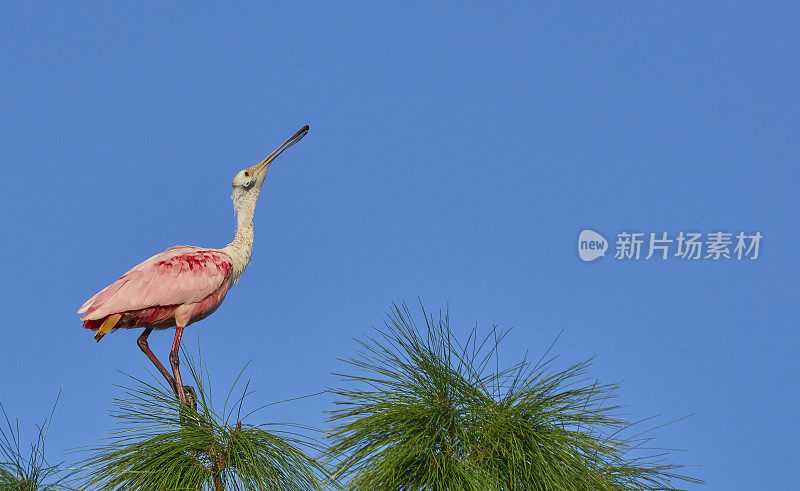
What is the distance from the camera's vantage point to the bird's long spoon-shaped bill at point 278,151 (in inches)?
285

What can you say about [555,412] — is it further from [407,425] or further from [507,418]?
[407,425]

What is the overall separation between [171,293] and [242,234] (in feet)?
2.77

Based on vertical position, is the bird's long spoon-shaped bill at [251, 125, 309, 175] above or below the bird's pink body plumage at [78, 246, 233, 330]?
above

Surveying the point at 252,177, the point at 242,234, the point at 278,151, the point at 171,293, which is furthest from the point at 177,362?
the point at 278,151

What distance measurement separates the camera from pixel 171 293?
251 inches

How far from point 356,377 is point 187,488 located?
0.93 m

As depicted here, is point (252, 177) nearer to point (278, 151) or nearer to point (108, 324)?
point (278, 151)

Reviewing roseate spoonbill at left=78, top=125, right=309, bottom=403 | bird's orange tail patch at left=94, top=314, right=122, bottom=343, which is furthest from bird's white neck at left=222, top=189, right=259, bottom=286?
bird's orange tail patch at left=94, top=314, right=122, bottom=343

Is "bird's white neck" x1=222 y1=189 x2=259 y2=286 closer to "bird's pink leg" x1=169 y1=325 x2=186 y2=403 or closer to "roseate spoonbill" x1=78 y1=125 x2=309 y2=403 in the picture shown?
"roseate spoonbill" x1=78 y1=125 x2=309 y2=403

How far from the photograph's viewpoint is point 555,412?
459 cm

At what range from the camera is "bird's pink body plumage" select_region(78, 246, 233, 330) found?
6.20 meters

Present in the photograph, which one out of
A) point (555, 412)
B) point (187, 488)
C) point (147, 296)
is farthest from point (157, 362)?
point (555, 412)

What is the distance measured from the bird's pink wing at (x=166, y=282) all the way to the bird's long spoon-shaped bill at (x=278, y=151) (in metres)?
0.79

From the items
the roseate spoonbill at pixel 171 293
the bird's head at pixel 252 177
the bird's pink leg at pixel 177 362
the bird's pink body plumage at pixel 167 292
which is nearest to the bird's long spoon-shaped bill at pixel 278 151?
the bird's head at pixel 252 177
